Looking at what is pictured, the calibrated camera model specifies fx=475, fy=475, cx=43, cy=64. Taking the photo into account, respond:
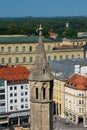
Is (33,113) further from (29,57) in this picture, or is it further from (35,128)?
(29,57)

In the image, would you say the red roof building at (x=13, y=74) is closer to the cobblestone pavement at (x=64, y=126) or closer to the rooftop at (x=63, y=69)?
the rooftop at (x=63, y=69)

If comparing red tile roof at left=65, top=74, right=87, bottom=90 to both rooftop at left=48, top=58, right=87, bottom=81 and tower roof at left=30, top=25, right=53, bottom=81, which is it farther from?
tower roof at left=30, top=25, right=53, bottom=81

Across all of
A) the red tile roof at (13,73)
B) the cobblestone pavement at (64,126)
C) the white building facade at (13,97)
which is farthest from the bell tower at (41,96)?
the red tile roof at (13,73)

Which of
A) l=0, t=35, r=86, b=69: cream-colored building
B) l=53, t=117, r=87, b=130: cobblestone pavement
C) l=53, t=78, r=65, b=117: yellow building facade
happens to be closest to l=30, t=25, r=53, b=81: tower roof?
l=53, t=117, r=87, b=130: cobblestone pavement

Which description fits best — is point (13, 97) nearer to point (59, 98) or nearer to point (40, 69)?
point (59, 98)

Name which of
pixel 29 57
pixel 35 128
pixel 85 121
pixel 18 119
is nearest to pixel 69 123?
pixel 85 121

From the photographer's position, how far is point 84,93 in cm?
9625

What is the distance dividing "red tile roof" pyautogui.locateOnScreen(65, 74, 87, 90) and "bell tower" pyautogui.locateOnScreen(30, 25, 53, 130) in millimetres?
62429

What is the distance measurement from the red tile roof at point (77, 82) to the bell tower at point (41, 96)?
62.4 meters

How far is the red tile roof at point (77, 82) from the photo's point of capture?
3802 inches

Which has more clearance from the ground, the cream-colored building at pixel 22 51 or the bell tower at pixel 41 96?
the bell tower at pixel 41 96

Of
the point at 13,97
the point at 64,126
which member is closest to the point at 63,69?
the point at 13,97

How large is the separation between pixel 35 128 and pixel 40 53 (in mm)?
5407

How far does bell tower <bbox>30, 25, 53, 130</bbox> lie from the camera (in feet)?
111
